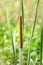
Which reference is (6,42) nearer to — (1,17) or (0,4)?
(1,17)

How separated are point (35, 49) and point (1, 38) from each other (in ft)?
1.65

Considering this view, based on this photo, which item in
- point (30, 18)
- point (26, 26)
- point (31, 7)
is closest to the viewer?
point (26, 26)

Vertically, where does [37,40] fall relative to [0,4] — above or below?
below

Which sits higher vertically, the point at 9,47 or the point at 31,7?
the point at 31,7

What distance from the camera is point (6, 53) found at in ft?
7.29

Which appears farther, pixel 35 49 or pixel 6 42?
pixel 6 42

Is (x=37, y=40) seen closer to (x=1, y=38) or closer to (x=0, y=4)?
(x=1, y=38)

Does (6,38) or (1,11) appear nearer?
(6,38)

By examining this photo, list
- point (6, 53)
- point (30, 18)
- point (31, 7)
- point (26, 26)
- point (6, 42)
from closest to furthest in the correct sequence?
point (6, 53), point (6, 42), point (26, 26), point (30, 18), point (31, 7)

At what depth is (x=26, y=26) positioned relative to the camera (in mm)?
3055

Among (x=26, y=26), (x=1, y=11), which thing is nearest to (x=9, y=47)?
(x=26, y=26)

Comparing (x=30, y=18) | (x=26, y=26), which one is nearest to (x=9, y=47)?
(x=26, y=26)

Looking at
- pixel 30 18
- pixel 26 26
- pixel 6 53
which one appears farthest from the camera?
pixel 30 18

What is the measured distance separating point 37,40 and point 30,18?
0.99 m
